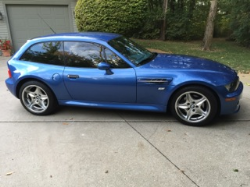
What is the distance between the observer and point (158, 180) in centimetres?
257

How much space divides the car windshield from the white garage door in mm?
7962

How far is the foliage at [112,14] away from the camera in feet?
29.1

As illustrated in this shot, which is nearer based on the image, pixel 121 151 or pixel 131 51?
pixel 121 151

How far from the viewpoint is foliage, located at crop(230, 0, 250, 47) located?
11.4 metres

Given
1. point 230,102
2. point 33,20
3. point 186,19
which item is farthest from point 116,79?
point 186,19

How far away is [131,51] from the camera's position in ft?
13.6

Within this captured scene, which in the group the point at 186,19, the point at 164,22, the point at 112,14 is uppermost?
the point at 112,14

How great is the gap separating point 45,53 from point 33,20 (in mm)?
8056

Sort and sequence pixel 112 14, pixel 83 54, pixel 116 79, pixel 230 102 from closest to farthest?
pixel 230 102
pixel 116 79
pixel 83 54
pixel 112 14

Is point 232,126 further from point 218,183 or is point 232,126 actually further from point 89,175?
point 89,175

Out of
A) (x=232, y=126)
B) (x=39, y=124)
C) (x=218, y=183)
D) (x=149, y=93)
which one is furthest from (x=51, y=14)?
(x=218, y=183)

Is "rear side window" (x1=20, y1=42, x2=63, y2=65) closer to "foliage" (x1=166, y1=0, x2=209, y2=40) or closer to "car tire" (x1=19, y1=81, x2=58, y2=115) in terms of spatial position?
"car tire" (x1=19, y1=81, x2=58, y2=115)

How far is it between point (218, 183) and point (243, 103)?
252 cm

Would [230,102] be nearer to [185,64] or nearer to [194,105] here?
[194,105]
